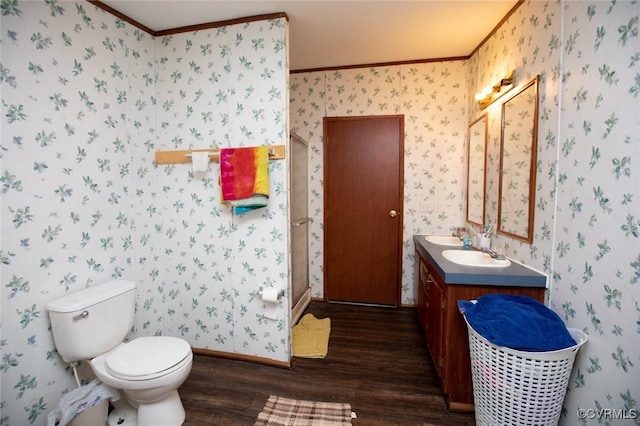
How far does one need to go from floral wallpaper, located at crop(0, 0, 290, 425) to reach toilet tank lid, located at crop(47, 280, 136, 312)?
3.4 inches

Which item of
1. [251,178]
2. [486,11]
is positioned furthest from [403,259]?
[486,11]

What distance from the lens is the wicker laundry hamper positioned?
1090 mm

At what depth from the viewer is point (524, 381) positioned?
1120mm

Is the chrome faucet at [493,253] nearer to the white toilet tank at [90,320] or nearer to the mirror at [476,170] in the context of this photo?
the mirror at [476,170]

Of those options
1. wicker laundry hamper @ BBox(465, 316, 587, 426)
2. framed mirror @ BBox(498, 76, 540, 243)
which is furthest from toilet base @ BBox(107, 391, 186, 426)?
framed mirror @ BBox(498, 76, 540, 243)

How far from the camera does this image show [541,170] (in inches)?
59.0

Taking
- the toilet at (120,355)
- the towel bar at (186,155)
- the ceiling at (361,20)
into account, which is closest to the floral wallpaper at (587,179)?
the ceiling at (361,20)

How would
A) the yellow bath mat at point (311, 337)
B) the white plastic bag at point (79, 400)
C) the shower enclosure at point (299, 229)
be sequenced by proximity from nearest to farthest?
the white plastic bag at point (79, 400) < the yellow bath mat at point (311, 337) < the shower enclosure at point (299, 229)

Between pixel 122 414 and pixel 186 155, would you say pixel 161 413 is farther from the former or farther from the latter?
pixel 186 155

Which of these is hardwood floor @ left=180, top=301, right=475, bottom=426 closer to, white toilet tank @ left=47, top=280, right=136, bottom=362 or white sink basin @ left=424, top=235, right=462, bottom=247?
white toilet tank @ left=47, top=280, right=136, bottom=362

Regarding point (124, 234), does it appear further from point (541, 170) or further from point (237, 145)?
point (541, 170)

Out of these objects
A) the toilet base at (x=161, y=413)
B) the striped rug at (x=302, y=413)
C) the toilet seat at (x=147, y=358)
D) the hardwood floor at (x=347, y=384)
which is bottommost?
the hardwood floor at (x=347, y=384)

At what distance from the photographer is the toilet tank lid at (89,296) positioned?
4.41 ft

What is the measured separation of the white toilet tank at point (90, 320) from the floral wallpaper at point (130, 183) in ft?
0.38
